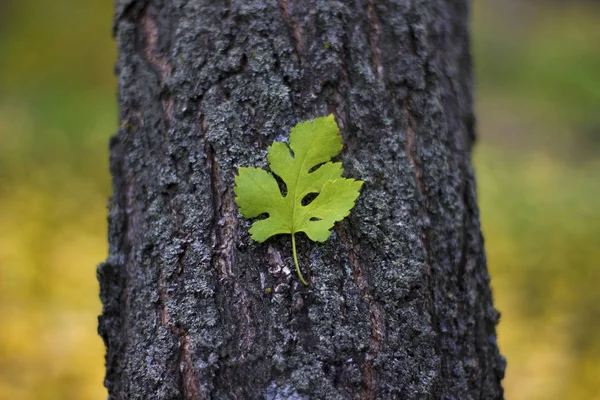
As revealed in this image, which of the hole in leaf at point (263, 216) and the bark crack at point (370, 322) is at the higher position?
the hole in leaf at point (263, 216)

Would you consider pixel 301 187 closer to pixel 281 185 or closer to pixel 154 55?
pixel 281 185

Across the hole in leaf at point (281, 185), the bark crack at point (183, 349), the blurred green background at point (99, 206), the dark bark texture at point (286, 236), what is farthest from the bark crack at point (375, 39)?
the blurred green background at point (99, 206)

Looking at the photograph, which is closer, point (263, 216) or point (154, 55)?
point (263, 216)

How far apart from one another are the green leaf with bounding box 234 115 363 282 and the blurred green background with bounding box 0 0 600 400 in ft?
6.05

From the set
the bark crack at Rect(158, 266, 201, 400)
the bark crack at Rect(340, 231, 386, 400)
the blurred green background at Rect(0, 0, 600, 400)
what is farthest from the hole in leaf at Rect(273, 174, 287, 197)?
the blurred green background at Rect(0, 0, 600, 400)

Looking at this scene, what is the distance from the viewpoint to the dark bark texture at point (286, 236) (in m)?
1.04

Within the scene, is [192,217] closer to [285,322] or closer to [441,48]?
[285,322]

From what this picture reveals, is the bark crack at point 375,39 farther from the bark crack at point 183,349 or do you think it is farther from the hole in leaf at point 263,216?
the bark crack at point 183,349

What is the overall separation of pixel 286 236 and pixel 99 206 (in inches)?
117

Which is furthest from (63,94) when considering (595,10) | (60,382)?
(595,10)

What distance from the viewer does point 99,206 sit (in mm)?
3689

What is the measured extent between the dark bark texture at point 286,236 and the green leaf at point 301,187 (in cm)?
4

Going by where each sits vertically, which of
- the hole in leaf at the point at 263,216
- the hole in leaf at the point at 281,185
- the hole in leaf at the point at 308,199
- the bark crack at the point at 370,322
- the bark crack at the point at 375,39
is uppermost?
the bark crack at the point at 375,39

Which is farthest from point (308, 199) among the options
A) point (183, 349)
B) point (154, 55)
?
point (154, 55)
